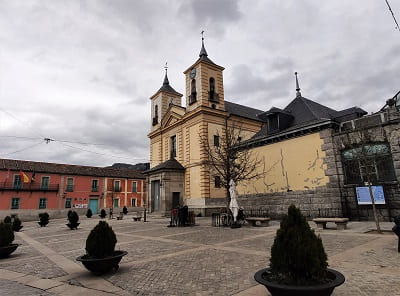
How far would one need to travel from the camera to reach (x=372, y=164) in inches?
506

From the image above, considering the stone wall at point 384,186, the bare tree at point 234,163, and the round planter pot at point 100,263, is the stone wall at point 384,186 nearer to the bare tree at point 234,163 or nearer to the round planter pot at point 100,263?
the bare tree at point 234,163

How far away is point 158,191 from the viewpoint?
2728cm

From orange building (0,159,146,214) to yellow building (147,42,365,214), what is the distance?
1490 cm

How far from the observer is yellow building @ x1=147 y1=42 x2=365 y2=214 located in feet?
49.9

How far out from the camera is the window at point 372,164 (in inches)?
500

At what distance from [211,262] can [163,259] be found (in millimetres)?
1433

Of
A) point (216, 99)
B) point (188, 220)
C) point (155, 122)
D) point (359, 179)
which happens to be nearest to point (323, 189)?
point (359, 179)

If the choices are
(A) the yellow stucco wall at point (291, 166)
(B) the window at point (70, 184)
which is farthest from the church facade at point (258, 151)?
(B) the window at point (70, 184)

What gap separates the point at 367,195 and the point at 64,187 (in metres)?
39.6

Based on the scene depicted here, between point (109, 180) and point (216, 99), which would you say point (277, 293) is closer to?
point (216, 99)

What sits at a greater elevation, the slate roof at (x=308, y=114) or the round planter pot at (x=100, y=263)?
the slate roof at (x=308, y=114)

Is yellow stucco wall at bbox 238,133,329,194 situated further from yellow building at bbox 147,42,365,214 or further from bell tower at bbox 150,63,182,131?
bell tower at bbox 150,63,182,131

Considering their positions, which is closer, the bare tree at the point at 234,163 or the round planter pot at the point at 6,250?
the round planter pot at the point at 6,250

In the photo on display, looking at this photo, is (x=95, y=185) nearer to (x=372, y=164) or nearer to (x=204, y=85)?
(x=204, y=85)
